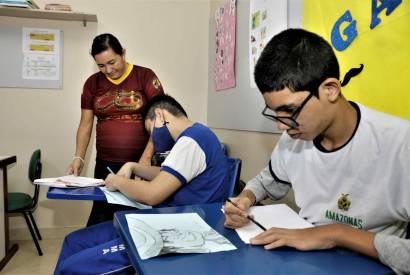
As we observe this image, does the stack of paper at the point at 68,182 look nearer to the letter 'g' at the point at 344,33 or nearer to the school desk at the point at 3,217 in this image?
the school desk at the point at 3,217

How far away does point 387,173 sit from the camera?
0.78 meters

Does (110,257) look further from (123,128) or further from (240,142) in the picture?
(240,142)

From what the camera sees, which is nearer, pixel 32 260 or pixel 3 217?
pixel 3 217

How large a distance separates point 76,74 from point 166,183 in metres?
2.17

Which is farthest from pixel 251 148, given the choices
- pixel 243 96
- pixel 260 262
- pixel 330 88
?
pixel 260 262

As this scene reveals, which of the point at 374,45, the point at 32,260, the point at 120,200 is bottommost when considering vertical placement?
the point at 32,260

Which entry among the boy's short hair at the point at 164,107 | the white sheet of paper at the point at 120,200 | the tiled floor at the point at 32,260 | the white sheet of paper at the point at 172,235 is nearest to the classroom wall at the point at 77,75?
the tiled floor at the point at 32,260

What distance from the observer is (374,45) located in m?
1.13

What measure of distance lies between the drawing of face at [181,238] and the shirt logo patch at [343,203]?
0.36m

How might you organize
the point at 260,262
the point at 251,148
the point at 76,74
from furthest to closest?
the point at 76,74, the point at 251,148, the point at 260,262

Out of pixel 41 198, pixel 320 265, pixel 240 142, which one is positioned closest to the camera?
pixel 320 265

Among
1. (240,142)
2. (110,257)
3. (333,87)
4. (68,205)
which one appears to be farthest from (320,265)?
(68,205)

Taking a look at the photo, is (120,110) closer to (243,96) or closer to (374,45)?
(243,96)

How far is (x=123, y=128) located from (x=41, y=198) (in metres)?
1.36
